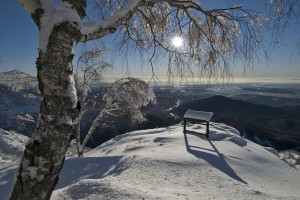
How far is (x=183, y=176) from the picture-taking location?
6.39 metres

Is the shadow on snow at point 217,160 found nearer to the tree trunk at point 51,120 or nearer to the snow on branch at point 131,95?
the snow on branch at point 131,95

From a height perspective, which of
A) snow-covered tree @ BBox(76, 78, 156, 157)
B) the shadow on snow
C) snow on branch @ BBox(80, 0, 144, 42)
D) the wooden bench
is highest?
snow on branch @ BBox(80, 0, 144, 42)

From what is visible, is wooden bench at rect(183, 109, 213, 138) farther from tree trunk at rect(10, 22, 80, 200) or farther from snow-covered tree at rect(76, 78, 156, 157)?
tree trunk at rect(10, 22, 80, 200)

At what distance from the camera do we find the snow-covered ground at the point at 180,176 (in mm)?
4785

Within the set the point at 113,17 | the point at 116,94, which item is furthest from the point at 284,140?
the point at 113,17

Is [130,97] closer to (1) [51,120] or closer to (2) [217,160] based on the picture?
(2) [217,160]

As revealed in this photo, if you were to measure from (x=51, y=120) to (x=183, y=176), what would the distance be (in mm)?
4738

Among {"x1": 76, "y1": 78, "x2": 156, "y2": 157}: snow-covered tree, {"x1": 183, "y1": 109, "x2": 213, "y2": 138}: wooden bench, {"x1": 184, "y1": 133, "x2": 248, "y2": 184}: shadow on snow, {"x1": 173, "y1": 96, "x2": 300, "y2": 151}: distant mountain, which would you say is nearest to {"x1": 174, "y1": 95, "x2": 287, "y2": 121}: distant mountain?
{"x1": 173, "y1": 96, "x2": 300, "y2": 151}: distant mountain

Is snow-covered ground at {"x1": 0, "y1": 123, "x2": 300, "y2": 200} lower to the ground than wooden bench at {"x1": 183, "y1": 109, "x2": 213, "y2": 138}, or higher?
lower

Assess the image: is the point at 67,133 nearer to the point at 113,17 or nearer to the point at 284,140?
the point at 113,17

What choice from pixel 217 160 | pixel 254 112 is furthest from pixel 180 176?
pixel 254 112

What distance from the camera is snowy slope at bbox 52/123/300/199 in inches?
188

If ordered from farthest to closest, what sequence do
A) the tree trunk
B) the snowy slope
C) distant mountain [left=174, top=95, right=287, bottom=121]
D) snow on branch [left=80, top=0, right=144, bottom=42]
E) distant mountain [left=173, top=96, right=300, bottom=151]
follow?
distant mountain [left=174, top=95, right=287, bottom=121], distant mountain [left=173, top=96, right=300, bottom=151], the snowy slope, snow on branch [left=80, top=0, right=144, bottom=42], the tree trunk

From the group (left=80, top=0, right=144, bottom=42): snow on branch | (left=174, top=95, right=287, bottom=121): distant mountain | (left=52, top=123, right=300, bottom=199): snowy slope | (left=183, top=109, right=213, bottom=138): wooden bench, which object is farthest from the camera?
(left=174, top=95, right=287, bottom=121): distant mountain
